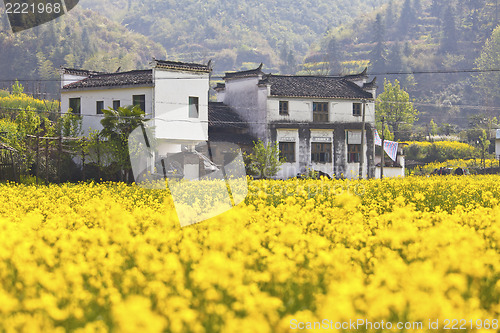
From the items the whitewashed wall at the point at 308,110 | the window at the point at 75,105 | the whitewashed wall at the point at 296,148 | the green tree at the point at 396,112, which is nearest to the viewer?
the window at the point at 75,105

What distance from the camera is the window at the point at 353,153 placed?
40.8 meters

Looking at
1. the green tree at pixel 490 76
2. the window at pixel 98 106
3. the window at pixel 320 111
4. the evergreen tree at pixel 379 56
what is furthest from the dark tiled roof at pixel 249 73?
the evergreen tree at pixel 379 56

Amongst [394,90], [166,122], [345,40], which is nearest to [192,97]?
[166,122]

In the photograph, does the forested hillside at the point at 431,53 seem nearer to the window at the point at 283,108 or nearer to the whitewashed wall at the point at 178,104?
the window at the point at 283,108

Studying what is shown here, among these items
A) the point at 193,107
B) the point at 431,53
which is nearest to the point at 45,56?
the point at 431,53

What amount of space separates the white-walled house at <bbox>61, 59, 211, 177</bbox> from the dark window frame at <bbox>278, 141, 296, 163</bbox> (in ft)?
19.1

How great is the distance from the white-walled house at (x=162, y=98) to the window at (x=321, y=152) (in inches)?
315

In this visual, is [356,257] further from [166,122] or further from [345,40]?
[345,40]

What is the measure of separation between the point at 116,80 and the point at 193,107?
4.52 metres

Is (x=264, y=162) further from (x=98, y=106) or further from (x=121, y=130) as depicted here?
(x=98, y=106)

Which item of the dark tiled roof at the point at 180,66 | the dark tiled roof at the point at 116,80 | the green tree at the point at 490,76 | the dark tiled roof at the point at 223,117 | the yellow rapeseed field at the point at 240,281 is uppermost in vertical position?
the green tree at the point at 490,76

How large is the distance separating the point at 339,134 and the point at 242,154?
7.03 meters

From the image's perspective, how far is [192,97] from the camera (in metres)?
34.2

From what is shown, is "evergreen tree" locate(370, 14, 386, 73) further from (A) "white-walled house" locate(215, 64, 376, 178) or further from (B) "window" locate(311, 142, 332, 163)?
(B) "window" locate(311, 142, 332, 163)
